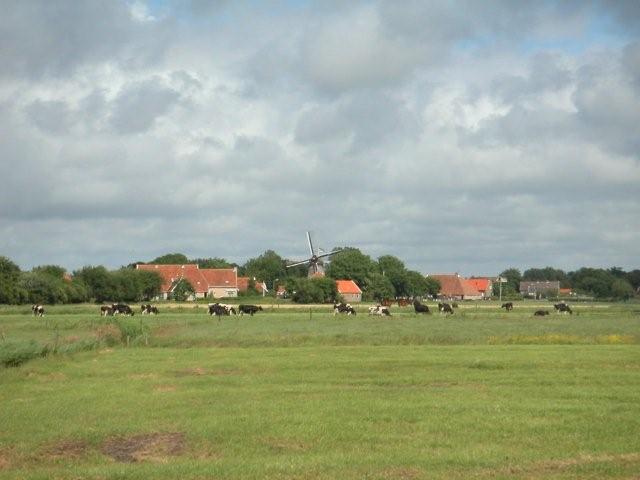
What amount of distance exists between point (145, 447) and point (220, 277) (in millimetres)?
134773

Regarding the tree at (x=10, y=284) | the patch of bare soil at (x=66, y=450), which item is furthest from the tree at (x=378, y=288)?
the patch of bare soil at (x=66, y=450)

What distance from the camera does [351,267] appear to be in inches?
6476

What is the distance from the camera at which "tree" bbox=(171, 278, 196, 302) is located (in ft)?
429

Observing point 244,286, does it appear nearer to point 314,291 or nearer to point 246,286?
point 246,286

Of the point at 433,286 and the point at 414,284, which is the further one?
the point at 433,286

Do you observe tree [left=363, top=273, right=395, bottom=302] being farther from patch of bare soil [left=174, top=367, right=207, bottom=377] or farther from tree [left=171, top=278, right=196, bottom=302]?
patch of bare soil [left=174, top=367, right=207, bottom=377]

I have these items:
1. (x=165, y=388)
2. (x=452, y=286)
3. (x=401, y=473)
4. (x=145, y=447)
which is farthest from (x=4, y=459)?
(x=452, y=286)

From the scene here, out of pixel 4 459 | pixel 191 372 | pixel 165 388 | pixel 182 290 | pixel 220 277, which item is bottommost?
pixel 4 459

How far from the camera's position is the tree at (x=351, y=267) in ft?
537

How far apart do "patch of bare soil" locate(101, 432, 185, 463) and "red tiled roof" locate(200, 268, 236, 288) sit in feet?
434

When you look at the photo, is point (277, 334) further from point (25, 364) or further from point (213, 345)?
point (25, 364)

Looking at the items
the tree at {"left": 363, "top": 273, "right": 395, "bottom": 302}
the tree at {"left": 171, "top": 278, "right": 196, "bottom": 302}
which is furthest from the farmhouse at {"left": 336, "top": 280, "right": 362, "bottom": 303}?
the tree at {"left": 171, "top": 278, "right": 196, "bottom": 302}

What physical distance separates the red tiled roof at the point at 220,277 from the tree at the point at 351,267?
20.8 meters

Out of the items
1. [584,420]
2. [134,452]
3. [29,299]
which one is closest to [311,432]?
[134,452]
